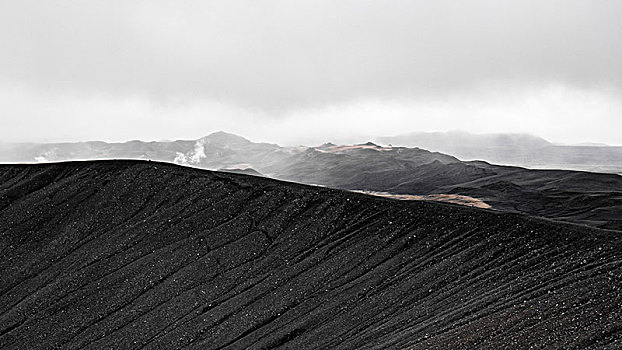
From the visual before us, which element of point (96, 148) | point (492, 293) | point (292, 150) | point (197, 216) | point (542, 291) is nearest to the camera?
point (542, 291)

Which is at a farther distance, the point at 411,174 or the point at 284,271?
the point at 411,174

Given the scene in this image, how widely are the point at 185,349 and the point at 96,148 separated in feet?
583

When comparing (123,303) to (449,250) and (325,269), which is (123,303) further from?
(449,250)

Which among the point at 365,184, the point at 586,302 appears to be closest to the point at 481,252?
the point at 586,302

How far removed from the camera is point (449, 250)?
501 inches

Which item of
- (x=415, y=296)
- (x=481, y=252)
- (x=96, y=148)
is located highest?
(x=96, y=148)

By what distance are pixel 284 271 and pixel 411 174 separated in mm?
67837

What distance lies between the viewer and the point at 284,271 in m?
13.3

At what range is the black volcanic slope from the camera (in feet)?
30.1

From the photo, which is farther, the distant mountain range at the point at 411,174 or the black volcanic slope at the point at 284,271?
the distant mountain range at the point at 411,174

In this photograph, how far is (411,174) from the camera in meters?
79.1

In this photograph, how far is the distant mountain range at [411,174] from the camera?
41.8 metres

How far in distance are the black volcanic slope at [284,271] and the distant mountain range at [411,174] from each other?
1757cm

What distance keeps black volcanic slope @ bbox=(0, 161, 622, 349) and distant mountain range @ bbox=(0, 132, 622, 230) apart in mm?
17566
